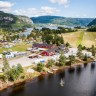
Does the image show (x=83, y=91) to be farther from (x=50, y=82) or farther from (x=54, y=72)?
(x=54, y=72)

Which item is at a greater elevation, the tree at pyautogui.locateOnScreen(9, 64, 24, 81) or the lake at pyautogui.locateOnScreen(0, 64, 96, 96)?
the tree at pyautogui.locateOnScreen(9, 64, 24, 81)

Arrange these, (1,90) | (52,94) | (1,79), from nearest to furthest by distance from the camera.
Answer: (52,94) → (1,90) → (1,79)

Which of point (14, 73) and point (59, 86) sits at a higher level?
point (14, 73)

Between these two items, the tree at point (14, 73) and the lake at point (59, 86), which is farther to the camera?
the tree at point (14, 73)

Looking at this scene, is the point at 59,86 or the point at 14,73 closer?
the point at 59,86

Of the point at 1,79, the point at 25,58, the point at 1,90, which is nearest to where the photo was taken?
the point at 1,90

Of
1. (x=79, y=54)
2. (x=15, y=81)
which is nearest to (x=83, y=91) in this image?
(x=15, y=81)

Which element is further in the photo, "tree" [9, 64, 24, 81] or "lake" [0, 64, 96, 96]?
"tree" [9, 64, 24, 81]

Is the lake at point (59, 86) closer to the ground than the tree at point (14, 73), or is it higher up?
Answer: closer to the ground
